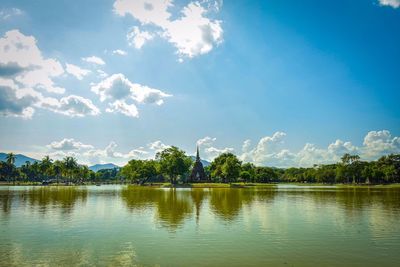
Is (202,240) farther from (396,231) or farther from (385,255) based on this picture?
(396,231)

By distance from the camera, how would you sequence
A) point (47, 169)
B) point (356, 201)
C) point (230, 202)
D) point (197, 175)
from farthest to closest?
point (47, 169), point (197, 175), point (356, 201), point (230, 202)

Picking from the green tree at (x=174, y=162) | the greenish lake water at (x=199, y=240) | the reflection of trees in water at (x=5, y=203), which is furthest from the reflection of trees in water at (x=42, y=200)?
the green tree at (x=174, y=162)

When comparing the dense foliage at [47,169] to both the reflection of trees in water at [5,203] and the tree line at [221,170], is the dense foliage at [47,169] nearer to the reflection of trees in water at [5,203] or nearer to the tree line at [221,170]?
the tree line at [221,170]

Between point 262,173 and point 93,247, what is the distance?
543ft

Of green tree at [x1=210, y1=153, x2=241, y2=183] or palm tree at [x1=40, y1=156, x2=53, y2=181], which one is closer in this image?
green tree at [x1=210, y1=153, x2=241, y2=183]

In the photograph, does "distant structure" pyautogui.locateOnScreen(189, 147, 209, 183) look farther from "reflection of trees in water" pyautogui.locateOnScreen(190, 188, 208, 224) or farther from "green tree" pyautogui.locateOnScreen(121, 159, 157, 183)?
"reflection of trees in water" pyautogui.locateOnScreen(190, 188, 208, 224)

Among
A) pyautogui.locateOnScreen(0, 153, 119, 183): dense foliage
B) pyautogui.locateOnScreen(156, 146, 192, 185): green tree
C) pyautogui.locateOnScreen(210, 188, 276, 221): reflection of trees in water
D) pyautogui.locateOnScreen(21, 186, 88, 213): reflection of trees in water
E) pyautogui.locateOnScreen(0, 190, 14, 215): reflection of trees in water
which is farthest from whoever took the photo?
pyautogui.locateOnScreen(0, 153, 119, 183): dense foliage

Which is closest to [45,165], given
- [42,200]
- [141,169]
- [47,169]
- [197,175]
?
[47,169]

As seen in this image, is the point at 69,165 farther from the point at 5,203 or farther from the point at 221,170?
the point at 5,203

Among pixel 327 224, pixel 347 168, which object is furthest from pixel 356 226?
pixel 347 168

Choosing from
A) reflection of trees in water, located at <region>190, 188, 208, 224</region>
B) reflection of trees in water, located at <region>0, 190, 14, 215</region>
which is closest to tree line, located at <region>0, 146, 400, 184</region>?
reflection of trees in water, located at <region>190, 188, 208, 224</region>

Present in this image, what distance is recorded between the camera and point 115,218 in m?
30.2

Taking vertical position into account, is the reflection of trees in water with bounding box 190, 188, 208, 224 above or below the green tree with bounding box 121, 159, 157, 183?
below

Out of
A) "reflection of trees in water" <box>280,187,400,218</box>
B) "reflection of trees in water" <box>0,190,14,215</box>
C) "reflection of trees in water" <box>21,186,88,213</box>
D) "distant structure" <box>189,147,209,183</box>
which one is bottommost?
"reflection of trees in water" <box>280,187,400,218</box>
